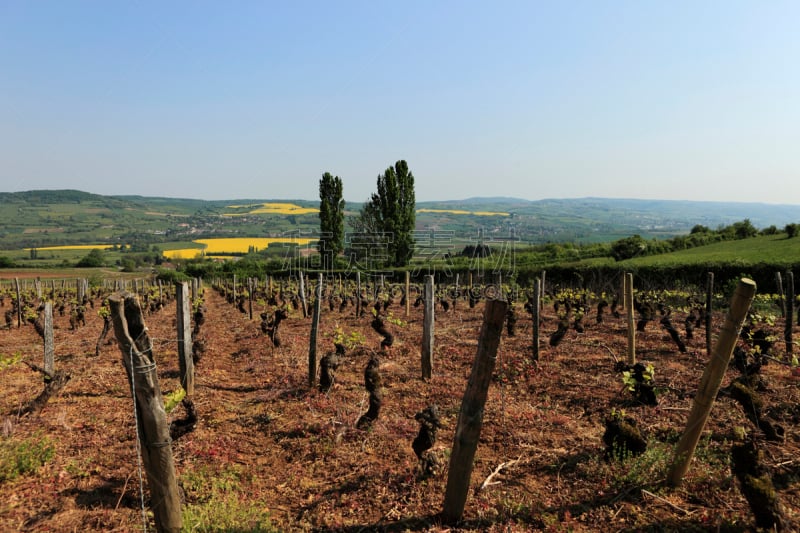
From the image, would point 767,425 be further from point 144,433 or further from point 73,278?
point 73,278

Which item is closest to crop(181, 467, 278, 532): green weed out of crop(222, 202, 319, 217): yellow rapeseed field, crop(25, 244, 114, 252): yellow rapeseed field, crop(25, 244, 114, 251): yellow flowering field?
crop(25, 244, 114, 252): yellow rapeseed field

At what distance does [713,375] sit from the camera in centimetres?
402

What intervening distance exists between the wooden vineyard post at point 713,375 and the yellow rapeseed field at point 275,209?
122 m

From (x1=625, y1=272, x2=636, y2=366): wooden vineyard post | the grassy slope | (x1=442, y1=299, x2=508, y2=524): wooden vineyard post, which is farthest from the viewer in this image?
the grassy slope

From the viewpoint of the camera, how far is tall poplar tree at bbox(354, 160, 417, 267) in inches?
2029

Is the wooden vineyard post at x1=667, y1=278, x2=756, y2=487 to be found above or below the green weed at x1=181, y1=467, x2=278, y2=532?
above

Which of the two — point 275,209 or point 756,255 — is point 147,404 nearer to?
point 756,255

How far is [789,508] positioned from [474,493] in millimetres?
2984

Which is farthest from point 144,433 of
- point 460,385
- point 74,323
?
point 74,323

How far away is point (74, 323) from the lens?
1616cm

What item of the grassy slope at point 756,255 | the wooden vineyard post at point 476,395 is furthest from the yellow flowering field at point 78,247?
the wooden vineyard post at point 476,395

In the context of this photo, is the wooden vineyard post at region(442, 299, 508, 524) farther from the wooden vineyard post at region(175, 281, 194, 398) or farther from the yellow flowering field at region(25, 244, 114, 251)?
the yellow flowering field at region(25, 244, 114, 251)

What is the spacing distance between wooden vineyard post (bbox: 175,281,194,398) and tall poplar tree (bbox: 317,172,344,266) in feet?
148

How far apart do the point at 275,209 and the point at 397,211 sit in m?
86.3
